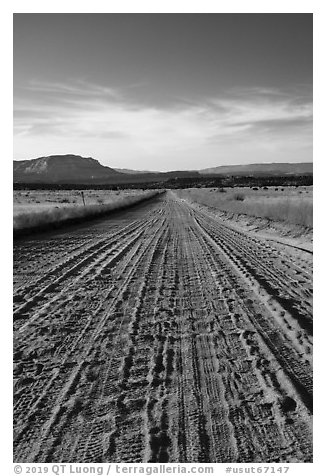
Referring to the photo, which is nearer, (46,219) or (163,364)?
(163,364)

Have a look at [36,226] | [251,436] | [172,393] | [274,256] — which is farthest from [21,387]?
[36,226]

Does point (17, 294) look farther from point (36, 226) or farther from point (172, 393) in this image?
point (36, 226)

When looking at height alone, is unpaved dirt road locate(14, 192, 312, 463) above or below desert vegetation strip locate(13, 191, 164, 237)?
below

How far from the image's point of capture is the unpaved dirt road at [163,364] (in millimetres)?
2654

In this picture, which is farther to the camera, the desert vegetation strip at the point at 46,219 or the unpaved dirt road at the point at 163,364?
the desert vegetation strip at the point at 46,219

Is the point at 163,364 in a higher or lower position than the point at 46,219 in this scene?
lower

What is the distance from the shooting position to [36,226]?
14.3 m

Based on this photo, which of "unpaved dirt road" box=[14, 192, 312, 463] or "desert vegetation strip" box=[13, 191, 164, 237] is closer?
"unpaved dirt road" box=[14, 192, 312, 463]

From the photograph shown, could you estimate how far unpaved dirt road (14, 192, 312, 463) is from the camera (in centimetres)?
265

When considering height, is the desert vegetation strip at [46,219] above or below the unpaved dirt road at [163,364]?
above

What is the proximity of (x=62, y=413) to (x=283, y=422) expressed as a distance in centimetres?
166

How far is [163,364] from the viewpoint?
3.77 meters
